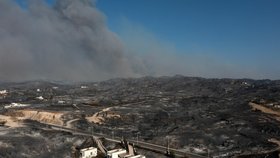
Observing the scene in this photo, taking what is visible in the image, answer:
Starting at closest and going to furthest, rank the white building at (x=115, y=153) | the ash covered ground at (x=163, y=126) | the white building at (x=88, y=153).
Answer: the white building at (x=115, y=153) < the white building at (x=88, y=153) < the ash covered ground at (x=163, y=126)

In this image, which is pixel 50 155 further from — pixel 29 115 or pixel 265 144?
pixel 29 115

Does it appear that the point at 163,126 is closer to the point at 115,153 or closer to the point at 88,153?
the point at 88,153

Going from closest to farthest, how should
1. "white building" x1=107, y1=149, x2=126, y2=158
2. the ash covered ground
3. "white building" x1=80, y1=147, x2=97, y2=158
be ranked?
"white building" x1=107, y1=149, x2=126, y2=158
"white building" x1=80, y1=147, x2=97, y2=158
the ash covered ground

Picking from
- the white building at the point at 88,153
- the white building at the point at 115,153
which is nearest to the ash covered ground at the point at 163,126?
the white building at the point at 88,153

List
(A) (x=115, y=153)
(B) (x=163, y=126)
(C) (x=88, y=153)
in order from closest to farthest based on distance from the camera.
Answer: (A) (x=115, y=153), (C) (x=88, y=153), (B) (x=163, y=126)

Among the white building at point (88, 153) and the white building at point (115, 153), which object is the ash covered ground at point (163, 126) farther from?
the white building at point (115, 153)

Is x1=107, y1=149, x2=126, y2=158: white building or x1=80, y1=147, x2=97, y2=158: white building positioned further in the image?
x1=80, y1=147, x2=97, y2=158: white building

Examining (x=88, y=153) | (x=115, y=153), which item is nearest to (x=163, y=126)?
(x=88, y=153)

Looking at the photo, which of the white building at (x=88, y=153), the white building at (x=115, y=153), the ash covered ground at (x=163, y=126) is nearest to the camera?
the white building at (x=115, y=153)

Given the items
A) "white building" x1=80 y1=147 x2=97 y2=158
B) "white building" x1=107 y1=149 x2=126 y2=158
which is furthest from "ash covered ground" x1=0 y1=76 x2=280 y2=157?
"white building" x1=107 y1=149 x2=126 y2=158

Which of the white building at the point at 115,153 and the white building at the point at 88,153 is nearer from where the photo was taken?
the white building at the point at 115,153

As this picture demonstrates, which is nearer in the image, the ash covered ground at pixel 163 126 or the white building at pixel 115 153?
the white building at pixel 115 153

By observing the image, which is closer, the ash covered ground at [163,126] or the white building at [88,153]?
the white building at [88,153]

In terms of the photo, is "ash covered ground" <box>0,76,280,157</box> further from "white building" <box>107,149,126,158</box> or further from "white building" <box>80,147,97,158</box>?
"white building" <box>107,149,126,158</box>
